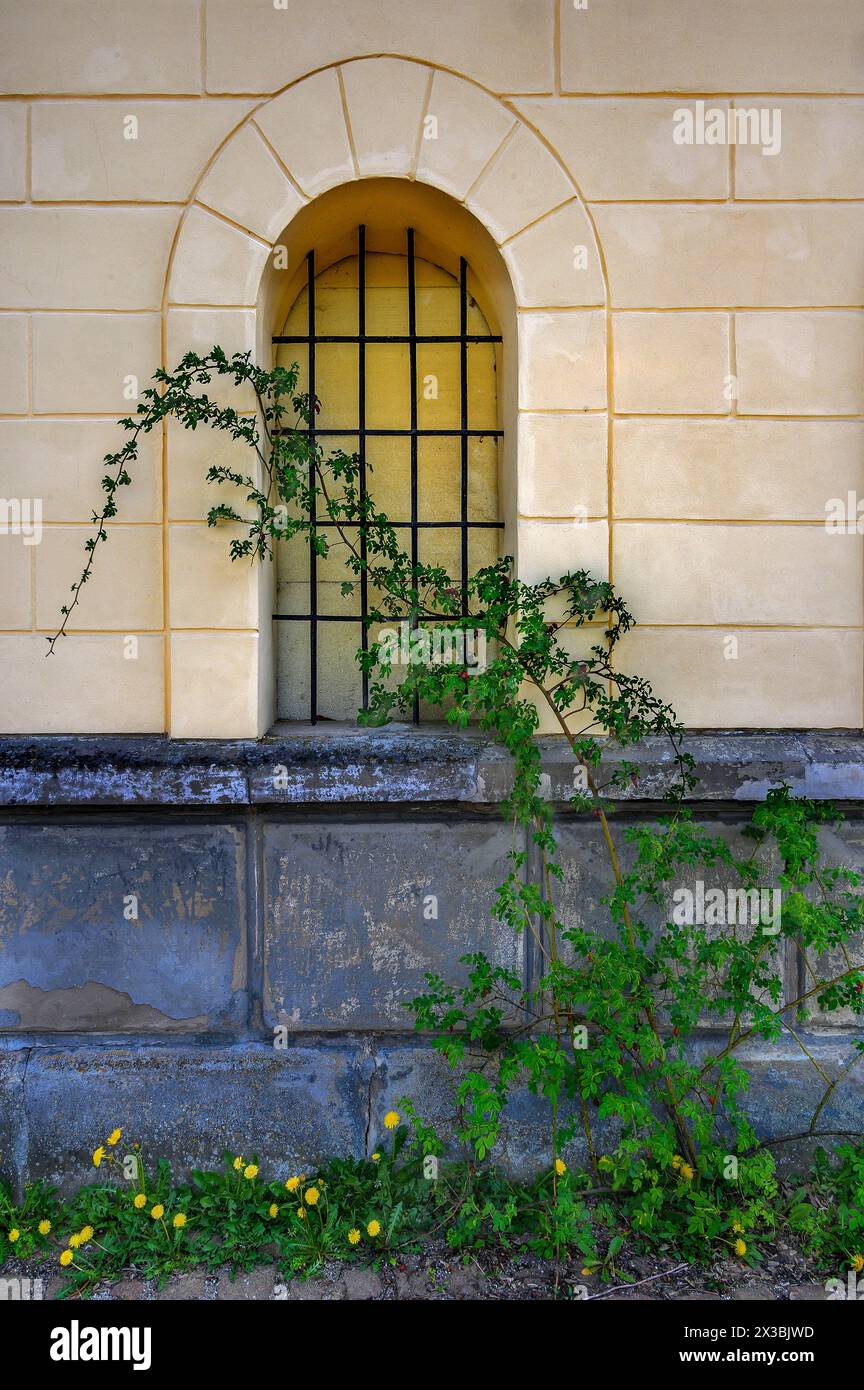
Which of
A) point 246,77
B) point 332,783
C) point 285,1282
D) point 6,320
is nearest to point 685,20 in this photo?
point 246,77

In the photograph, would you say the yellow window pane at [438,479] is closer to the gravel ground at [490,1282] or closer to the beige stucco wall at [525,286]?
the beige stucco wall at [525,286]

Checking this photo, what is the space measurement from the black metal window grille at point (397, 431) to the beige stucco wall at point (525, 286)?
0.37 meters

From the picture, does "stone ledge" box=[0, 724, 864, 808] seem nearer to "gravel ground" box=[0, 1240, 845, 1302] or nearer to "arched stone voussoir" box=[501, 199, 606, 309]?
"gravel ground" box=[0, 1240, 845, 1302]

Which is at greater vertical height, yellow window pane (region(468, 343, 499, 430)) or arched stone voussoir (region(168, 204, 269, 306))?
arched stone voussoir (region(168, 204, 269, 306))

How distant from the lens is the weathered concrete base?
3436 mm

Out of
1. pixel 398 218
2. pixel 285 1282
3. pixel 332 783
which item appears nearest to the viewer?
pixel 285 1282

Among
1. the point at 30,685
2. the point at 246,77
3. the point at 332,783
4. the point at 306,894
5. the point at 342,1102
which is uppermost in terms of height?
the point at 246,77

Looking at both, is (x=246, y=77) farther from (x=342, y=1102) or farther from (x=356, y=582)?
(x=342, y=1102)

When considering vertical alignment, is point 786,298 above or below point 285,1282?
above

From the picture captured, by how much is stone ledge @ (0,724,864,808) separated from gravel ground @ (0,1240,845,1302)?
4.82ft

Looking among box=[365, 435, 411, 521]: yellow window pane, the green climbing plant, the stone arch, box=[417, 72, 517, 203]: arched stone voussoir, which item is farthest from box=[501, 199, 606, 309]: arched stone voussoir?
the green climbing plant

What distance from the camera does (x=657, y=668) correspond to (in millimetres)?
3574

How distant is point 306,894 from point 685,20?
3.41 m

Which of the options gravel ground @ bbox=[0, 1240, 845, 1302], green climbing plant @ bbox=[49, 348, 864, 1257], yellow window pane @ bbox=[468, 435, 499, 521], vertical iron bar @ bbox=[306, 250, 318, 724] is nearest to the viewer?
gravel ground @ bbox=[0, 1240, 845, 1302]
